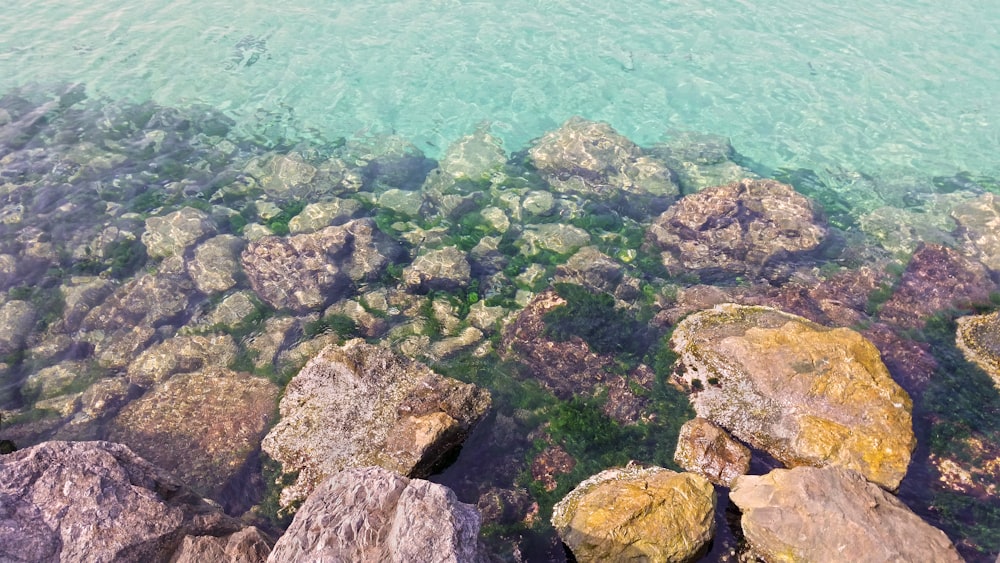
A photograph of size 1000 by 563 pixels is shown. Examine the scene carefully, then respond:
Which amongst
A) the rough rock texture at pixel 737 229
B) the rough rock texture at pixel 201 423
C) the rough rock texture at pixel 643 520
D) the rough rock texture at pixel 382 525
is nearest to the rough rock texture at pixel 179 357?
the rough rock texture at pixel 201 423

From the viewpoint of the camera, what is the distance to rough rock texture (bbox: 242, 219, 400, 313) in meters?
10.7

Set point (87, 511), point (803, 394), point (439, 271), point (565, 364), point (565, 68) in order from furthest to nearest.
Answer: point (565, 68), point (439, 271), point (565, 364), point (803, 394), point (87, 511)

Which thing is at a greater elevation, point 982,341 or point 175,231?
point 982,341

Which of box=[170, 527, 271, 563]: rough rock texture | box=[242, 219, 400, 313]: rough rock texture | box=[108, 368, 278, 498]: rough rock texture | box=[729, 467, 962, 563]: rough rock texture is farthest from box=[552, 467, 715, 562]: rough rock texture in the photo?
box=[242, 219, 400, 313]: rough rock texture

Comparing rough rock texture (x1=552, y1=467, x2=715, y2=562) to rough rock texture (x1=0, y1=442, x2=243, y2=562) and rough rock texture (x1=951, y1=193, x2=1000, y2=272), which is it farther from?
rough rock texture (x1=951, y1=193, x2=1000, y2=272)

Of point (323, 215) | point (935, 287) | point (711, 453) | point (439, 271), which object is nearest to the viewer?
point (711, 453)

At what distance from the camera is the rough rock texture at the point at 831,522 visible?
5.70 metres

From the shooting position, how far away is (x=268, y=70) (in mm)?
18781

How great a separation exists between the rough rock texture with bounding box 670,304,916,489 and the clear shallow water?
9364 millimetres

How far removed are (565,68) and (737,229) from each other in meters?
9.71

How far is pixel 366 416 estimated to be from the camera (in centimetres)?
770

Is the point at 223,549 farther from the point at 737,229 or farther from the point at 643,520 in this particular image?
the point at 737,229

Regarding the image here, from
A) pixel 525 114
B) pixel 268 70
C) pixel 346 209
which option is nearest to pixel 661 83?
pixel 525 114

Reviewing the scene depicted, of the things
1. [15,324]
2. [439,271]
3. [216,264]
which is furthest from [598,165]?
[15,324]
